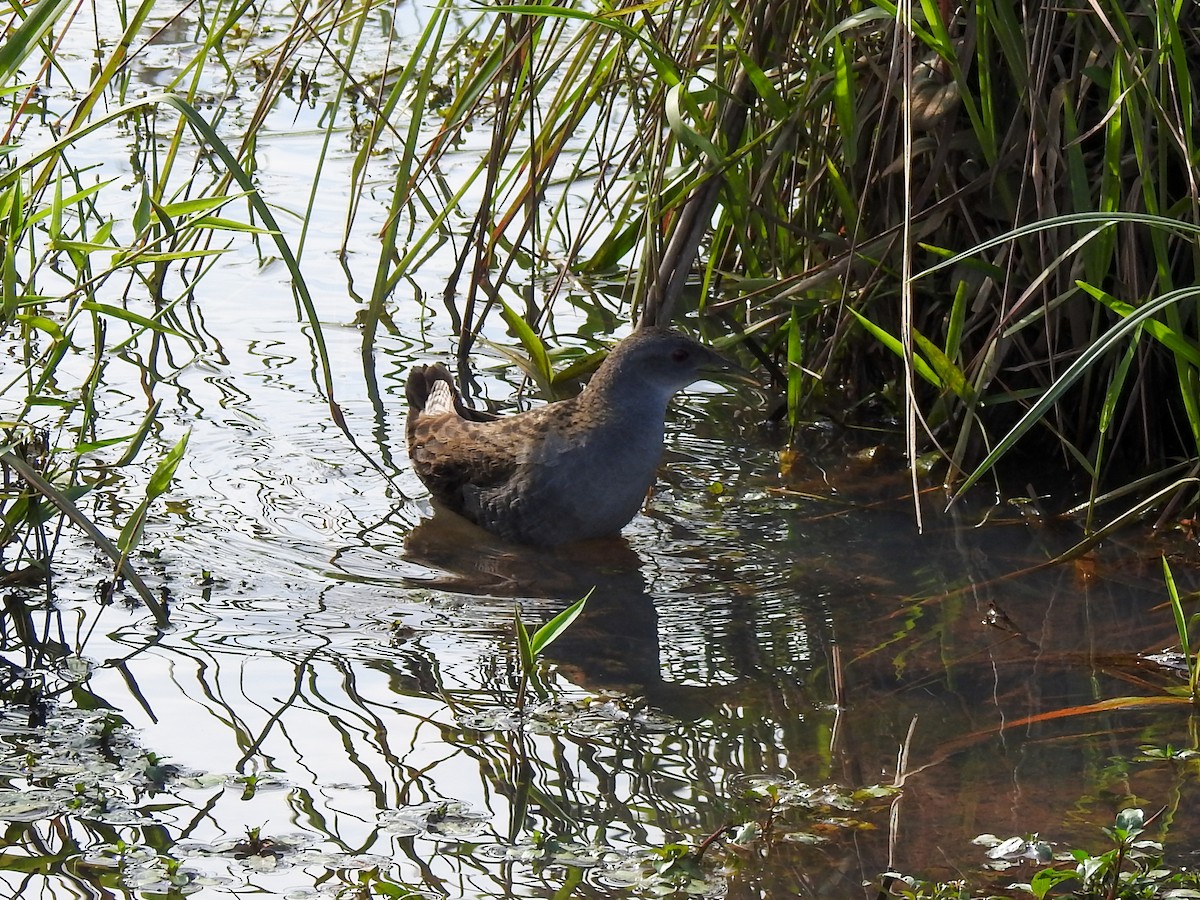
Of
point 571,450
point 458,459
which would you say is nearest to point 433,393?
point 458,459

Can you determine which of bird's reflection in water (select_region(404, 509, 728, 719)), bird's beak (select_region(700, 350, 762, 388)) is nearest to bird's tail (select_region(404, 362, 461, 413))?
bird's reflection in water (select_region(404, 509, 728, 719))

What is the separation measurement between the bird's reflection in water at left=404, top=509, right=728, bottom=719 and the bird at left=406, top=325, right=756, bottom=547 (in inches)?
2.6

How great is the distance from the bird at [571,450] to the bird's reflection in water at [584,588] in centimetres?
7

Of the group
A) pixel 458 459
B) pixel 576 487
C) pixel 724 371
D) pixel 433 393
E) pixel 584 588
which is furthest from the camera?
pixel 433 393

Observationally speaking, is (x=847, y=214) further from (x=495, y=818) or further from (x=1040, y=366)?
(x=495, y=818)

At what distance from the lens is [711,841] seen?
123 inches

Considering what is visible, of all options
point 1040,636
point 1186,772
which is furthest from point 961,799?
point 1040,636

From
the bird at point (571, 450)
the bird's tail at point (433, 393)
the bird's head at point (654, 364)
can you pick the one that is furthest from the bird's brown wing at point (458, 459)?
the bird's head at point (654, 364)

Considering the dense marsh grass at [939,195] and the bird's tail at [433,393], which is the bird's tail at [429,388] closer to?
the bird's tail at [433,393]

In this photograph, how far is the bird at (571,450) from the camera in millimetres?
4922

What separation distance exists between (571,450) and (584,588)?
21.2 inches

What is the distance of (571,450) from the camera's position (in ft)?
16.4

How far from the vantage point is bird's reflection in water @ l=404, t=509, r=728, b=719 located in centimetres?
399

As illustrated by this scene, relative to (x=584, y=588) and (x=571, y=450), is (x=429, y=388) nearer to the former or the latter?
(x=571, y=450)
